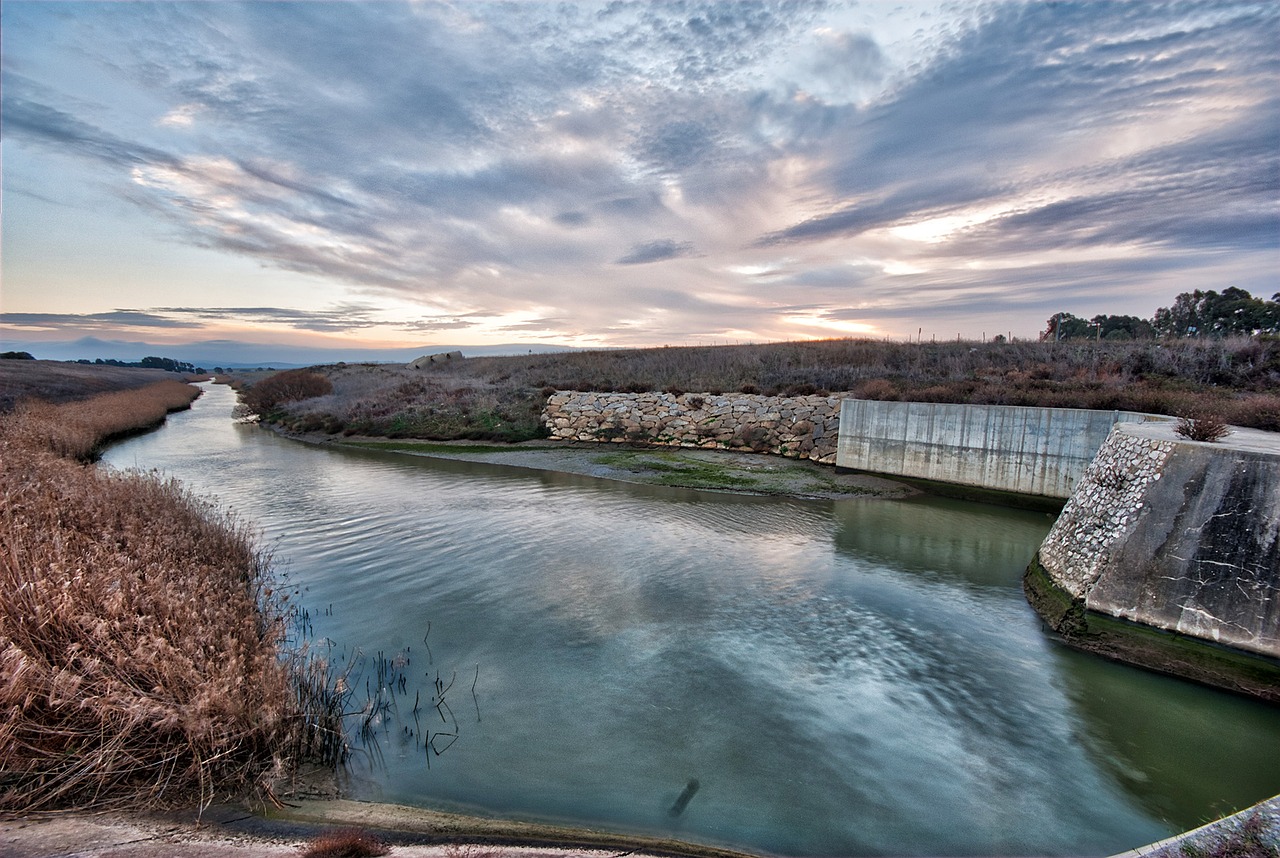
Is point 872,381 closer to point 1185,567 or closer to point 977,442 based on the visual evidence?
point 977,442

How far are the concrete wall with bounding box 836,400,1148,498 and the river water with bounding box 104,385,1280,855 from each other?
4.28m

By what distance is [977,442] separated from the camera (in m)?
17.2

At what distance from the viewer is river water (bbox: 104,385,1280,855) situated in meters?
5.18

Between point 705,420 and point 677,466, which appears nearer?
point 677,466

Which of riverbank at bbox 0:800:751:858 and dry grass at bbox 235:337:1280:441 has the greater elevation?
dry grass at bbox 235:337:1280:441

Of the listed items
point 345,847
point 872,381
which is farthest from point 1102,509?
point 872,381

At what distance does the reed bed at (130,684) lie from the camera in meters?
4.31

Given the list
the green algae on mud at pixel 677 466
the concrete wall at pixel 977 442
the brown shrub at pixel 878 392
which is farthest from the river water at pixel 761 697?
the brown shrub at pixel 878 392

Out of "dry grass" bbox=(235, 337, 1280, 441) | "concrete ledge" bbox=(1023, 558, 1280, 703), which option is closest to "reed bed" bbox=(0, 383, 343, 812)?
"concrete ledge" bbox=(1023, 558, 1280, 703)

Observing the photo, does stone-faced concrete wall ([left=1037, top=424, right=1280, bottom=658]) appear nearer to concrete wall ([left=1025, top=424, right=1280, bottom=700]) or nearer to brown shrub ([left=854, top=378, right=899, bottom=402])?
concrete wall ([left=1025, top=424, right=1280, bottom=700])

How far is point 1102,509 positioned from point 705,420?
54.8 ft

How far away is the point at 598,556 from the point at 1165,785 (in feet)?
28.1

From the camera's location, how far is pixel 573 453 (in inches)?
968

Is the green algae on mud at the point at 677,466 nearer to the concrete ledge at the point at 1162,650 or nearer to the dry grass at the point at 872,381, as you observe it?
the dry grass at the point at 872,381
